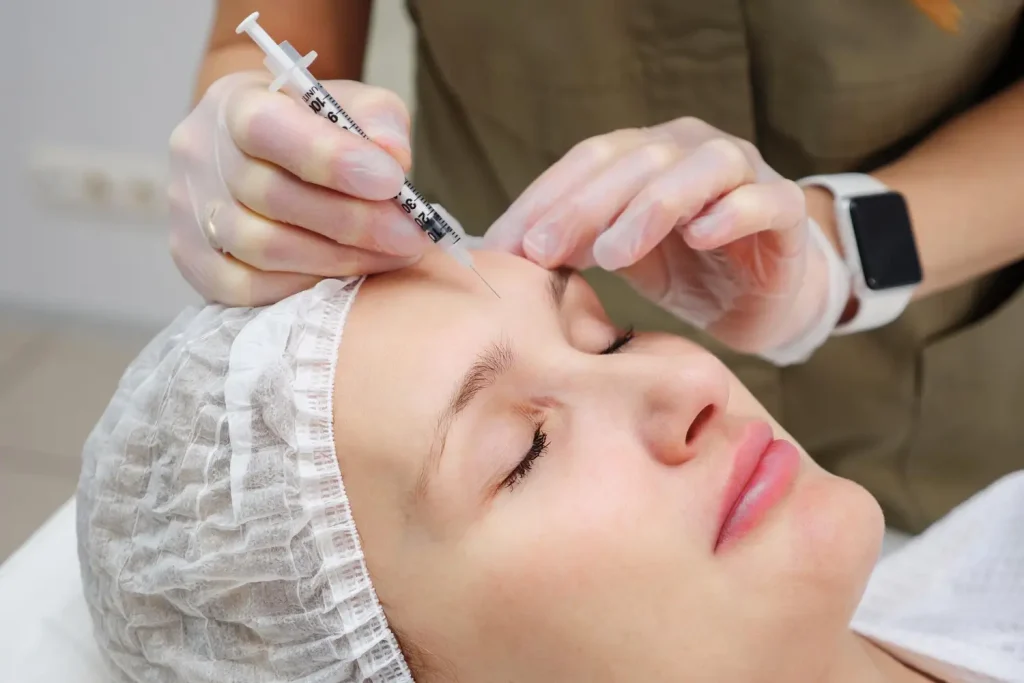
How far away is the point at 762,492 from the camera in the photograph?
0.80 m

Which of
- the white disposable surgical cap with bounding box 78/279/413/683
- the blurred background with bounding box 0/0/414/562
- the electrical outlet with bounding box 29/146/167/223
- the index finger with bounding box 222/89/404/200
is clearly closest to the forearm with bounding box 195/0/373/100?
the index finger with bounding box 222/89/404/200

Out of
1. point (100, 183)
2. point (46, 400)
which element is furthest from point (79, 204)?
point (46, 400)

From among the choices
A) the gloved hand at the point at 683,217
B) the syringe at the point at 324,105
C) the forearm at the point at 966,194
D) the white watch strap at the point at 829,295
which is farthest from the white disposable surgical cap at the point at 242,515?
the forearm at the point at 966,194

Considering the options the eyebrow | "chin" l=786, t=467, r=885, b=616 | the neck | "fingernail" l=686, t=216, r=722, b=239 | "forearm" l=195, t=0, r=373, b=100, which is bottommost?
the neck

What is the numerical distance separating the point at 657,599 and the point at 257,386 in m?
0.42

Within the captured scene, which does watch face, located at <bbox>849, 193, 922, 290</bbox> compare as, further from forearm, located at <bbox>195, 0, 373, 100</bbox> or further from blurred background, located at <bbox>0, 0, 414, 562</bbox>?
blurred background, located at <bbox>0, 0, 414, 562</bbox>

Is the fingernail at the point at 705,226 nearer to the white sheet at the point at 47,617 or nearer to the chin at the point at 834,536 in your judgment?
the chin at the point at 834,536

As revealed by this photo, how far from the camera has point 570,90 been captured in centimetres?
119

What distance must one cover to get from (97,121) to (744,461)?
1927 millimetres

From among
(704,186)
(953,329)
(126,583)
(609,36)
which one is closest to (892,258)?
(953,329)

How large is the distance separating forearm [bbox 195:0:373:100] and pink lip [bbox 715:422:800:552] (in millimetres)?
726

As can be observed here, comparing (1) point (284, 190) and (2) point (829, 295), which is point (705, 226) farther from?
(1) point (284, 190)

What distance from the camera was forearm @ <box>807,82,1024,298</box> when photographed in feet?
3.74

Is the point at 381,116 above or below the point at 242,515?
above
